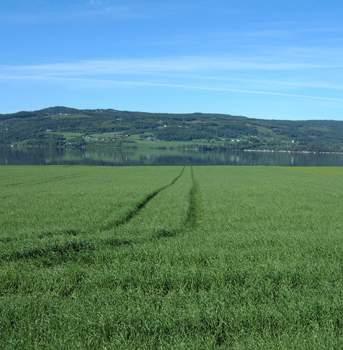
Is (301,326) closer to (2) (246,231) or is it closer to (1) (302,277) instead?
(1) (302,277)

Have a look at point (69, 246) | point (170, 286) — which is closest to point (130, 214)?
point (69, 246)

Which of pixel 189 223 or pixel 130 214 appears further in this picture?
pixel 130 214

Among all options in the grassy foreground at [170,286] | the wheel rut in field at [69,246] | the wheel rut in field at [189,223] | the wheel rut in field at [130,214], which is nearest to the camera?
the grassy foreground at [170,286]

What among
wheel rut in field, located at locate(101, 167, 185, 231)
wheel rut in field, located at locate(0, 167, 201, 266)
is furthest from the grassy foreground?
wheel rut in field, located at locate(101, 167, 185, 231)

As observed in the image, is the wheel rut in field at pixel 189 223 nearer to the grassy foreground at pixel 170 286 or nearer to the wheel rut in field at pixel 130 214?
the grassy foreground at pixel 170 286

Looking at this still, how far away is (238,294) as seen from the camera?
9898 millimetres

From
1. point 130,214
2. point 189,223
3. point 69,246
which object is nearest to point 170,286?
point 69,246

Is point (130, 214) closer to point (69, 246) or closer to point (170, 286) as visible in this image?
point (69, 246)

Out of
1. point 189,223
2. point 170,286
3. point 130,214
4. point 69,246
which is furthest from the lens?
point 130,214

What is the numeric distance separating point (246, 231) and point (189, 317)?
412 inches

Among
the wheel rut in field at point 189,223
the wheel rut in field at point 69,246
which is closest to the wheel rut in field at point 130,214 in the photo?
the wheel rut in field at point 69,246

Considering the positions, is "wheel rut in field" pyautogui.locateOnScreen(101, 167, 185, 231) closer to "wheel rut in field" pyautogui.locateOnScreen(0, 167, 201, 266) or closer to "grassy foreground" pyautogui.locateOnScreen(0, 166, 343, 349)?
"wheel rut in field" pyautogui.locateOnScreen(0, 167, 201, 266)

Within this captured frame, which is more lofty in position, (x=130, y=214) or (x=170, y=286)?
(x=170, y=286)

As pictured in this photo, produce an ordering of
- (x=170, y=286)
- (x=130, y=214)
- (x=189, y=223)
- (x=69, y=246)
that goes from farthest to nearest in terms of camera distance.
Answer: (x=130, y=214), (x=189, y=223), (x=69, y=246), (x=170, y=286)
